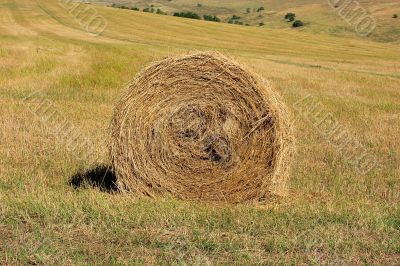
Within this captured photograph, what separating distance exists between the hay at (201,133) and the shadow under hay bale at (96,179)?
0.57m

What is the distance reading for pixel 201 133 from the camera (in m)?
7.67

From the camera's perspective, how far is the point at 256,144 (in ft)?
24.5

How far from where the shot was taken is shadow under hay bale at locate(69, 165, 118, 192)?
25.7ft

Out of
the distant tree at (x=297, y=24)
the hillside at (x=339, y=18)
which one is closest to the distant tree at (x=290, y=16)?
the hillside at (x=339, y=18)

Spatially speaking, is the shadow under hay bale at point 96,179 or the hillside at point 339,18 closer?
the shadow under hay bale at point 96,179

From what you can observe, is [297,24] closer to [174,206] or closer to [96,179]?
[96,179]

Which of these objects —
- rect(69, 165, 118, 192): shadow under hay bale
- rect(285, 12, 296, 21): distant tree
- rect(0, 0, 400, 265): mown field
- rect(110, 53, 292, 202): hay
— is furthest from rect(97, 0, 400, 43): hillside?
rect(110, 53, 292, 202): hay

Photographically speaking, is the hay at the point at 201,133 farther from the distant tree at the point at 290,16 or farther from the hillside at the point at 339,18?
the distant tree at the point at 290,16

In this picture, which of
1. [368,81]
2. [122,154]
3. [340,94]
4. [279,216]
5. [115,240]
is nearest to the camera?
[115,240]

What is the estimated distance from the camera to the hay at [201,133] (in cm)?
738

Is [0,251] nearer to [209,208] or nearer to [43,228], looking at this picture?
[43,228]

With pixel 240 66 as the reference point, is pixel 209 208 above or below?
below

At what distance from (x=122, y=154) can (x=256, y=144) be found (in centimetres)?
164

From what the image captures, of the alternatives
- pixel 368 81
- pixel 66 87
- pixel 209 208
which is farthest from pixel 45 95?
pixel 368 81
